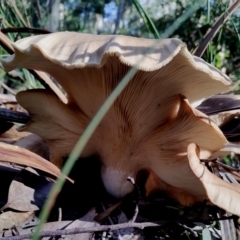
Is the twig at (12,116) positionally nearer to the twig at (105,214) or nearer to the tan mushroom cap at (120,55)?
the tan mushroom cap at (120,55)

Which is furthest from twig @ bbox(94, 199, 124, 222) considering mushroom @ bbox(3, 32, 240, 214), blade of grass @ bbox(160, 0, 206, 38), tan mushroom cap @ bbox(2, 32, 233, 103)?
blade of grass @ bbox(160, 0, 206, 38)

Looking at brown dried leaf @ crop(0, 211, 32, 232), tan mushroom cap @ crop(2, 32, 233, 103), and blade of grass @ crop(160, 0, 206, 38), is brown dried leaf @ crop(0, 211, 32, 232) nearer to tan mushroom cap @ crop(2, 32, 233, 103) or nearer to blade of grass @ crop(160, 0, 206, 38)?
tan mushroom cap @ crop(2, 32, 233, 103)


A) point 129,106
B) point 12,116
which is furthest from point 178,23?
point 12,116

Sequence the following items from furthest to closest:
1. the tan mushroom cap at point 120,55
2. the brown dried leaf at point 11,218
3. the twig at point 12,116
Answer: the twig at point 12,116
the brown dried leaf at point 11,218
the tan mushroom cap at point 120,55

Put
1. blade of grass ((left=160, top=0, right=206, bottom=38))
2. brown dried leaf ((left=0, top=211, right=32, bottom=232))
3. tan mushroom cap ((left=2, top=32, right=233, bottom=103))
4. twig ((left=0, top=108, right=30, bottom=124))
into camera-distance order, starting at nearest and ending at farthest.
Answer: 1. blade of grass ((left=160, top=0, right=206, bottom=38))
2. tan mushroom cap ((left=2, top=32, right=233, bottom=103))
3. brown dried leaf ((left=0, top=211, right=32, bottom=232))
4. twig ((left=0, top=108, right=30, bottom=124))

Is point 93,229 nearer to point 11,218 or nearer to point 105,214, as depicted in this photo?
point 105,214

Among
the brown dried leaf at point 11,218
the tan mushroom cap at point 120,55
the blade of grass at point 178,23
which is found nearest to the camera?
the blade of grass at point 178,23

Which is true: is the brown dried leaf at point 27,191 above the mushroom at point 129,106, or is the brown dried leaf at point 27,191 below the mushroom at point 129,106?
below

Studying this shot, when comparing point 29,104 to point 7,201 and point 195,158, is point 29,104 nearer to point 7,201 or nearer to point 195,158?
point 7,201

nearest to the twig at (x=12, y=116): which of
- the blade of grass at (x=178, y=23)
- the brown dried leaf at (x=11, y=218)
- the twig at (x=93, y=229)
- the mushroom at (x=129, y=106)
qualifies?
the mushroom at (x=129, y=106)
